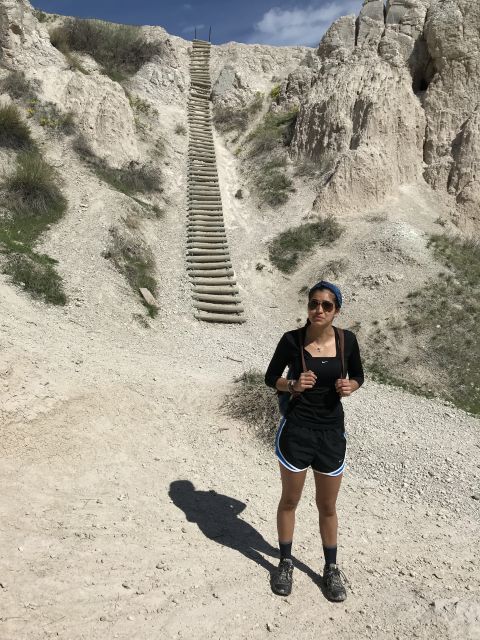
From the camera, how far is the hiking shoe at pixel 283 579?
3.90 m

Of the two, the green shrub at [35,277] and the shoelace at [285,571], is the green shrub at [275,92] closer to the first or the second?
the green shrub at [35,277]

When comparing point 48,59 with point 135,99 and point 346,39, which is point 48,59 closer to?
point 135,99

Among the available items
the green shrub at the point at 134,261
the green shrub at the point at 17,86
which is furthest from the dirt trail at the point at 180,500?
the green shrub at the point at 17,86

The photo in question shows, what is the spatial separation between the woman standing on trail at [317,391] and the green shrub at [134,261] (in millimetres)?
8563

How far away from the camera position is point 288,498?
3.77 meters

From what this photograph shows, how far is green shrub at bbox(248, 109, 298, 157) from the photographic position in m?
21.6

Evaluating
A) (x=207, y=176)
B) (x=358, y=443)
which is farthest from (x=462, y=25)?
(x=358, y=443)

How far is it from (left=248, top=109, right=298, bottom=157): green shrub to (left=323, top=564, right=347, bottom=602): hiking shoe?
2021 centimetres

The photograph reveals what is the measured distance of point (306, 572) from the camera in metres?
4.21

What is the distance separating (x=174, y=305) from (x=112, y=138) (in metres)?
10.1

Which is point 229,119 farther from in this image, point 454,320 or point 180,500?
point 180,500

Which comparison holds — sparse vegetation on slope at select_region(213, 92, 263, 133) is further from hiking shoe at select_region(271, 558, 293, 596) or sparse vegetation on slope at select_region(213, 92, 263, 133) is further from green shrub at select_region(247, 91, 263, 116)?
hiking shoe at select_region(271, 558, 293, 596)

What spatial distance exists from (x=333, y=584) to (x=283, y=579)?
16.9 inches

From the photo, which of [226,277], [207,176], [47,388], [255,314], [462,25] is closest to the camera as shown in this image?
[47,388]
